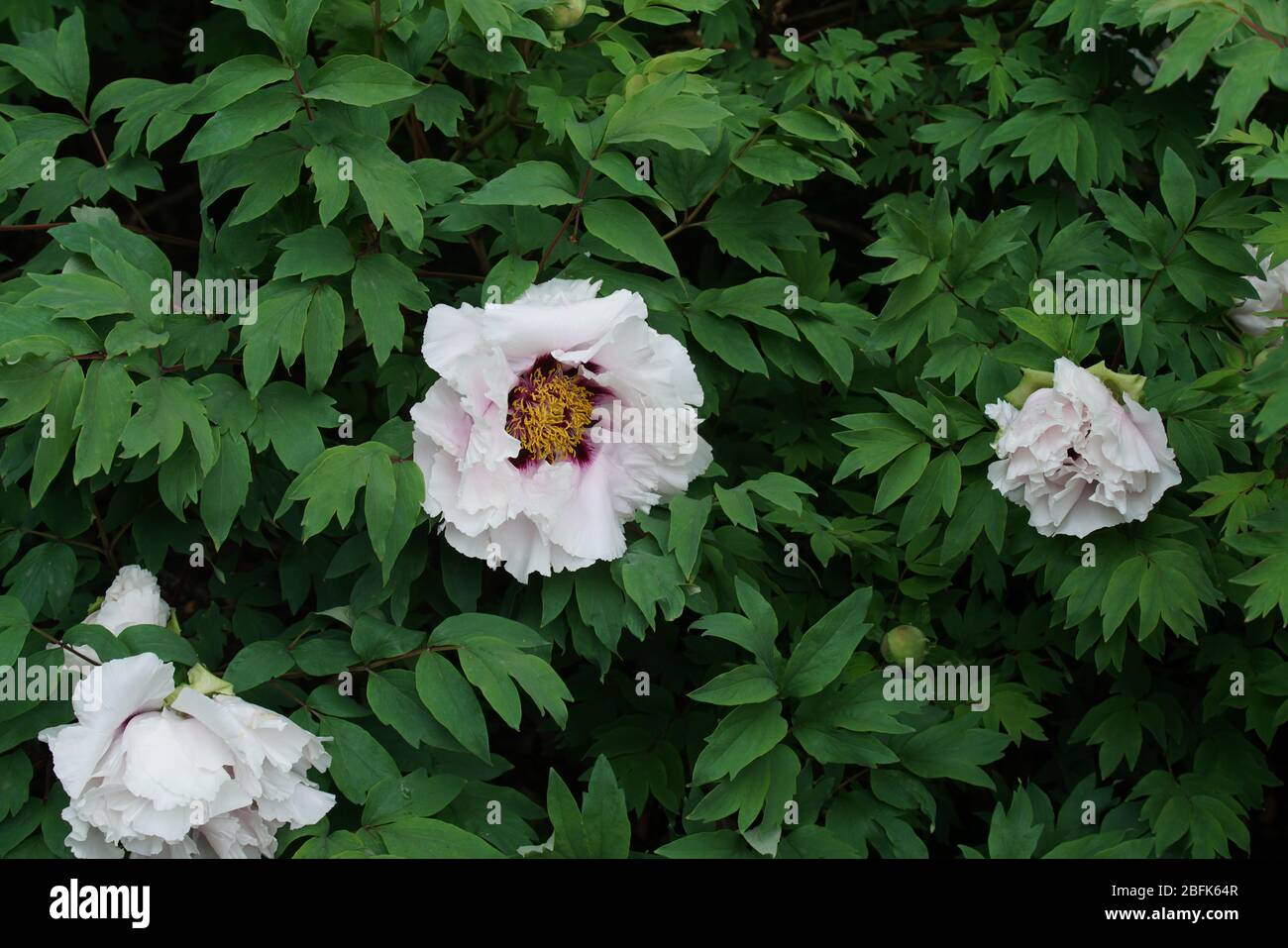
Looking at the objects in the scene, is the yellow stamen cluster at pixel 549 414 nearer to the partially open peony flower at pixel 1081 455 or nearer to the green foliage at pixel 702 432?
the green foliage at pixel 702 432

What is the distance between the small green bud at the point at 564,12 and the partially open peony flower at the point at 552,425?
0.53 metres

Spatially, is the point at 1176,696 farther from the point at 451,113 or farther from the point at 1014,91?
the point at 451,113

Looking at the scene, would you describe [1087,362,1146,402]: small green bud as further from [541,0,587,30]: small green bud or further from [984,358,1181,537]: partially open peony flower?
[541,0,587,30]: small green bud

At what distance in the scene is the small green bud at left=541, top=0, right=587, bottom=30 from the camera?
2.37 m

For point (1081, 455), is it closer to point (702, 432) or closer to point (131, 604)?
point (702, 432)

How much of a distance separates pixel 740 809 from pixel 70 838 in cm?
99

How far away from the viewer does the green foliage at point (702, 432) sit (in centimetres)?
203

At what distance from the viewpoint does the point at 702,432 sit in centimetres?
277

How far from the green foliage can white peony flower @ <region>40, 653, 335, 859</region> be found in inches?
3.7

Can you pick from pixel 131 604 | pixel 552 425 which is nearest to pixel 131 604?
pixel 131 604

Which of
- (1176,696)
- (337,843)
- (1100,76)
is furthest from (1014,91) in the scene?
(337,843)

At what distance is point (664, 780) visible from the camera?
251cm

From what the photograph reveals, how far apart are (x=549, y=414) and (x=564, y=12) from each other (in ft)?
2.47

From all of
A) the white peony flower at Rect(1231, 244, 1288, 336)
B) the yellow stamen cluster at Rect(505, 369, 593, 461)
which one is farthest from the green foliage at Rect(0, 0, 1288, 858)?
the yellow stamen cluster at Rect(505, 369, 593, 461)
